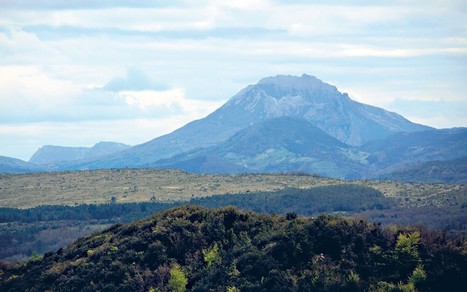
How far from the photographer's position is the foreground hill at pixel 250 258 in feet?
286

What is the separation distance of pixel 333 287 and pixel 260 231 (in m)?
16.3

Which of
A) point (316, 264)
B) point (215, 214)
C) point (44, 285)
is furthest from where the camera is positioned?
point (215, 214)

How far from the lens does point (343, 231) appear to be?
94562 mm

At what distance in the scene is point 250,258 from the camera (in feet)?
305

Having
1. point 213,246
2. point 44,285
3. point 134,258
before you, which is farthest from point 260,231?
point 44,285

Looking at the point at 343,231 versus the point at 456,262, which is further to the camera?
the point at 343,231

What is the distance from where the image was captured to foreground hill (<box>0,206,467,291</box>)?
87188mm

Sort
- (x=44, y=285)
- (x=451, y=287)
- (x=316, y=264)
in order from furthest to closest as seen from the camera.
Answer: (x=44, y=285) → (x=316, y=264) → (x=451, y=287)

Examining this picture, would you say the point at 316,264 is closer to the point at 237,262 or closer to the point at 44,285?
the point at 237,262

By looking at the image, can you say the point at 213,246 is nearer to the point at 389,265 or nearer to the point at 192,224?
the point at 192,224

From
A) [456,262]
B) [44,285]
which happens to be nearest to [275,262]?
[456,262]

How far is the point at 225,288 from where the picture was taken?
88500mm

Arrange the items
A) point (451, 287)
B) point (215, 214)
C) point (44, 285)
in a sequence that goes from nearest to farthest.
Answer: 1. point (451, 287)
2. point (44, 285)
3. point (215, 214)

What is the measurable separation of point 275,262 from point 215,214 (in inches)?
537
